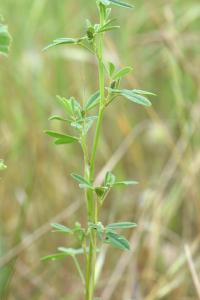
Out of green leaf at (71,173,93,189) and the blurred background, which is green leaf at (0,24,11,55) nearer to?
green leaf at (71,173,93,189)

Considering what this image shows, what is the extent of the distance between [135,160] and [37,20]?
25.1 inches

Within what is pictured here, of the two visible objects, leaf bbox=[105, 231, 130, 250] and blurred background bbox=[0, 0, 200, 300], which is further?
blurred background bbox=[0, 0, 200, 300]

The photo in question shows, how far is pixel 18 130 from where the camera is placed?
190 cm

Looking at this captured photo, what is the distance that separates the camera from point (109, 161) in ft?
5.84

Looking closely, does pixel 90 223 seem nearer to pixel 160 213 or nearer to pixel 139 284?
pixel 139 284

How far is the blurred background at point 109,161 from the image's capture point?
1.61m

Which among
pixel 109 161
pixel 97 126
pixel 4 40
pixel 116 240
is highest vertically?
pixel 109 161

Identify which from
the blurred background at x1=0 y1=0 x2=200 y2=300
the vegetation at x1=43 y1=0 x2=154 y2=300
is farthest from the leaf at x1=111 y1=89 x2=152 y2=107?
the blurred background at x1=0 y1=0 x2=200 y2=300

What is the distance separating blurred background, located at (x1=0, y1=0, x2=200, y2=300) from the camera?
63.6 inches

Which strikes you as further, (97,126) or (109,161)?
(109,161)

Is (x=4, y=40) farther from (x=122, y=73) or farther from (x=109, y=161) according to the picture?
(x=109, y=161)

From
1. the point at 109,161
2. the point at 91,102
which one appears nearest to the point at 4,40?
the point at 91,102

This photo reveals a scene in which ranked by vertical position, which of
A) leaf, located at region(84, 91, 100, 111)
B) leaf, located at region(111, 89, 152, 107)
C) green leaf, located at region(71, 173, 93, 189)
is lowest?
green leaf, located at region(71, 173, 93, 189)

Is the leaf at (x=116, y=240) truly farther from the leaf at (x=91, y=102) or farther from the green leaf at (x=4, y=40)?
the green leaf at (x=4, y=40)
